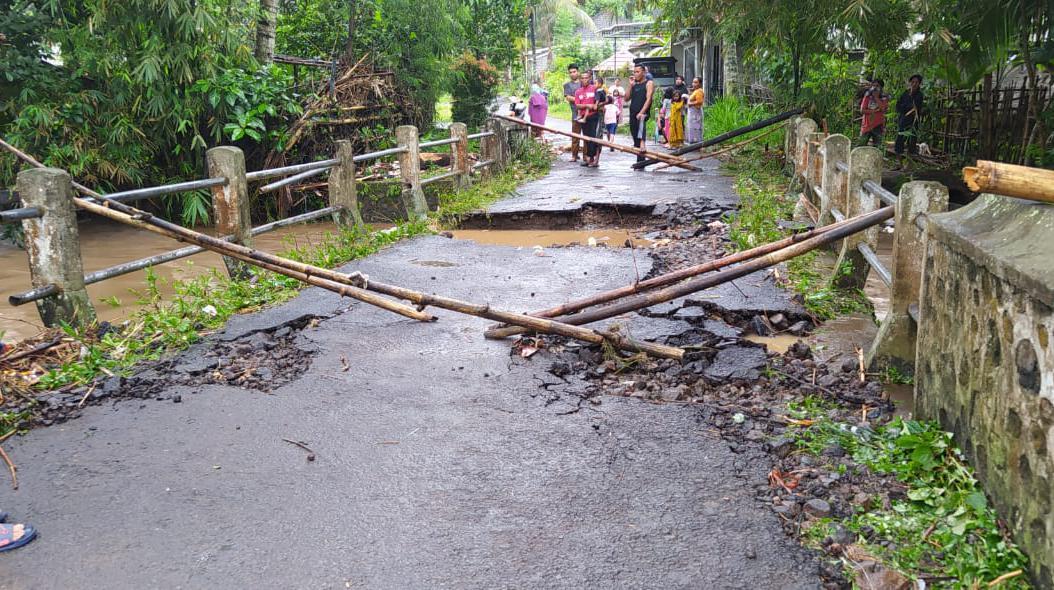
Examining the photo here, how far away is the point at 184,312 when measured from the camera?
224 inches

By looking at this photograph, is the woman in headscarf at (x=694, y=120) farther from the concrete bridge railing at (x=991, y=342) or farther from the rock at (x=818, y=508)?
the rock at (x=818, y=508)

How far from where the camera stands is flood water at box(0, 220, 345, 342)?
8852 mm

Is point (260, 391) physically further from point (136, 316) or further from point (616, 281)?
point (616, 281)

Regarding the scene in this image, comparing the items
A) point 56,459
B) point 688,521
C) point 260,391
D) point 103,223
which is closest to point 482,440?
point 688,521

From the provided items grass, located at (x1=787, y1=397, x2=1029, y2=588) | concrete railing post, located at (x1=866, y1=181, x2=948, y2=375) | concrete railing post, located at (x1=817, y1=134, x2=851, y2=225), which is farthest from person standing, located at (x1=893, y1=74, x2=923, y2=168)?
grass, located at (x1=787, y1=397, x2=1029, y2=588)

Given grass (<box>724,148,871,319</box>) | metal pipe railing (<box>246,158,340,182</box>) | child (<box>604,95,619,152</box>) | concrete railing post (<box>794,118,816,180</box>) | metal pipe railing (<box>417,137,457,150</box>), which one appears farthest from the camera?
child (<box>604,95,619,152</box>)

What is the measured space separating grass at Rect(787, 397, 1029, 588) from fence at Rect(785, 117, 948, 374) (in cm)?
92

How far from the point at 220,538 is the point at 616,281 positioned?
14.5 feet

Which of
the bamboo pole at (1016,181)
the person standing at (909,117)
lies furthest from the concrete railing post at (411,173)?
the person standing at (909,117)

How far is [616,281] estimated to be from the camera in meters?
6.88

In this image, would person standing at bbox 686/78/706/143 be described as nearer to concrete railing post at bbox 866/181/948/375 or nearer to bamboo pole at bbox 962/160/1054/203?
concrete railing post at bbox 866/181/948/375

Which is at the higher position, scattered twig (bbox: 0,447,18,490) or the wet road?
scattered twig (bbox: 0,447,18,490)

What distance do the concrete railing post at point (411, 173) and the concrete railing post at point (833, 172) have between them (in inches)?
201

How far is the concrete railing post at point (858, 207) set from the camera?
562 centimetres
